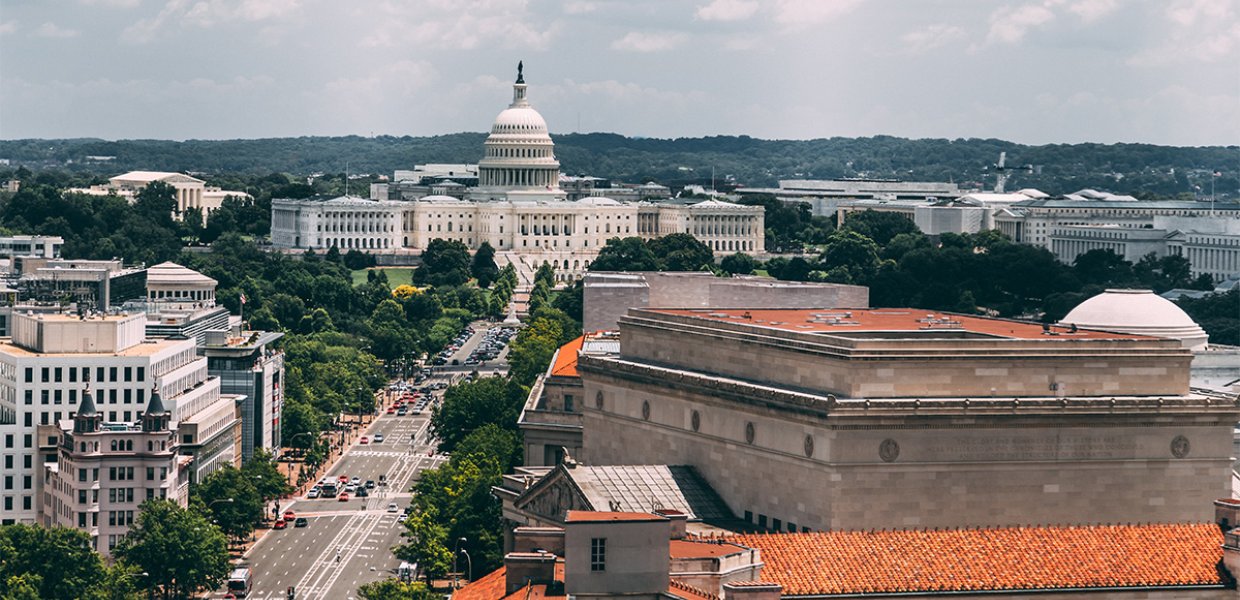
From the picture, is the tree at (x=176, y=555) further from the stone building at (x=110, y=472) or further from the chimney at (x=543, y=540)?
the chimney at (x=543, y=540)

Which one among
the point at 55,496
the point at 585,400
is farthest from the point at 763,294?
the point at 55,496

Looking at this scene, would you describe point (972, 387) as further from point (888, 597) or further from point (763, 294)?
point (763, 294)

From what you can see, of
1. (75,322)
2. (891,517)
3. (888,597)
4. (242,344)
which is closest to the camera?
(888,597)

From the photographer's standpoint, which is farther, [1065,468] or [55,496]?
[55,496]

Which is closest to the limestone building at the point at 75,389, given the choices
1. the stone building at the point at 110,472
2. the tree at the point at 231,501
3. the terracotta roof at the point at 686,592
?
the tree at the point at 231,501

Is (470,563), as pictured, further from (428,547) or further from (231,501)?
(231,501)

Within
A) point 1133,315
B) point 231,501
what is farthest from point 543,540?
point 231,501
